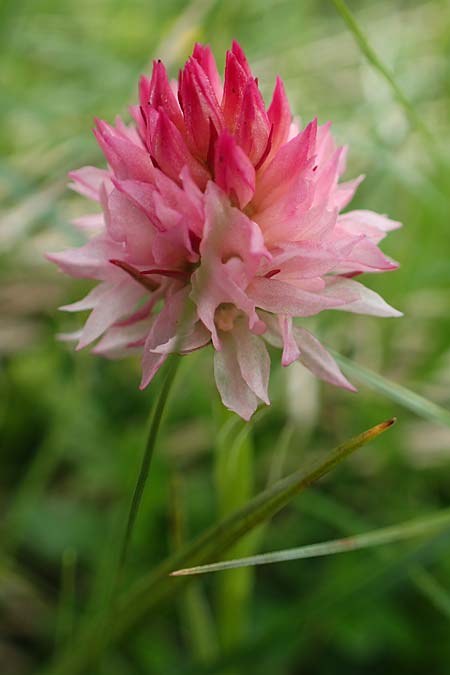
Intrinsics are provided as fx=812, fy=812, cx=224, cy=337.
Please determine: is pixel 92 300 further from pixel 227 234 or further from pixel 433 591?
pixel 433 591

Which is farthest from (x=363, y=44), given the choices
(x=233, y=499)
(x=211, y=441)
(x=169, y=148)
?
(x=211, y=441)

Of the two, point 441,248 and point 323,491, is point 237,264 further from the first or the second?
point 441,248

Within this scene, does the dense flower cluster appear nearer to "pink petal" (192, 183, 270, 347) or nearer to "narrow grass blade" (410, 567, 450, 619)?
"pink petal" (192, 183, 270, 347)

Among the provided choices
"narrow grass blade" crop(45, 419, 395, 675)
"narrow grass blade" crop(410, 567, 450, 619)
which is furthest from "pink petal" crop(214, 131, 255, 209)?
"narrow grass blade" crop(410, 567, 450, 619)

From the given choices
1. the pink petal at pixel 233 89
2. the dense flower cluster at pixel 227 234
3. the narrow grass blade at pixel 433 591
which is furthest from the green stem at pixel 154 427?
the narrow grass blade at pixel 433 591

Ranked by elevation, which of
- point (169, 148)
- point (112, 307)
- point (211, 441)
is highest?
point (169, 148)

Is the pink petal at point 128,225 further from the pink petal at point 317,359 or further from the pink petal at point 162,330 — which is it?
the pink petal at point 317,359
